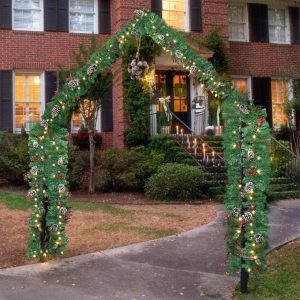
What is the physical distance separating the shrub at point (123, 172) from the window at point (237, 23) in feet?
26.3

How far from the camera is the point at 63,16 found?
52.1 feet

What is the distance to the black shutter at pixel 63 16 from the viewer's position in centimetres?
1581

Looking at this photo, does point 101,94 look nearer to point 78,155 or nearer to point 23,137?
point 78,155

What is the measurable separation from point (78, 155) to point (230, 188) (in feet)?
27.2

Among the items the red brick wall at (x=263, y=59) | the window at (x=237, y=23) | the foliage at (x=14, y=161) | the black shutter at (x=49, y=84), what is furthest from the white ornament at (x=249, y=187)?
the window at (x=237, y=23)

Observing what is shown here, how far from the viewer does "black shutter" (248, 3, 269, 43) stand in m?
18.6

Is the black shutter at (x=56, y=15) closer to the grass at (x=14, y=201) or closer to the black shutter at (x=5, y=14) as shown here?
the black shutter at (x=5, y=14)

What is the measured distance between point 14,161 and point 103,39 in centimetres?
556

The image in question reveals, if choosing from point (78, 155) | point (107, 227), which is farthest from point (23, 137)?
point (107, 227)

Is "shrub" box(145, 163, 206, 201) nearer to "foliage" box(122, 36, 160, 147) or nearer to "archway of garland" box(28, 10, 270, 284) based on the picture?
"foliage" box(122, 36, 160, 147)

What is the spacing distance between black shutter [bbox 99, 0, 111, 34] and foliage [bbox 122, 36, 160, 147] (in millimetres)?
1558

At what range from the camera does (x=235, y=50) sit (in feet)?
59.6

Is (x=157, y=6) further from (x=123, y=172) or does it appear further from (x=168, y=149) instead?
(x=123, y=172)

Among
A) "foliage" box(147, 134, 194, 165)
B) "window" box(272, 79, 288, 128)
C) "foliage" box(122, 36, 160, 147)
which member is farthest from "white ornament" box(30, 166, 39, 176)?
"window" box(272, 79, 288, 128)
